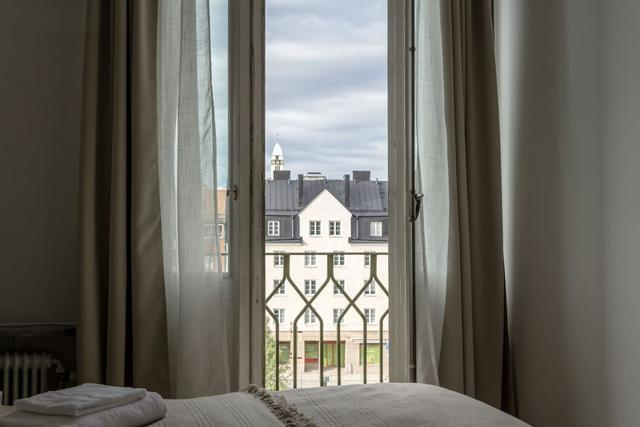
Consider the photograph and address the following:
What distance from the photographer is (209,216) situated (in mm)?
2725

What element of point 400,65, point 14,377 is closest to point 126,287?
point 14,377

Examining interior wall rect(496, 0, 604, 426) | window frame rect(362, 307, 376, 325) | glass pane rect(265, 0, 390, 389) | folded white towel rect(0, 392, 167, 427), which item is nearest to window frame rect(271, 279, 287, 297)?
glass pane rect(265, 0, 390, 389)

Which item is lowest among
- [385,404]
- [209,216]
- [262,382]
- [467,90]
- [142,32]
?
[262,382]

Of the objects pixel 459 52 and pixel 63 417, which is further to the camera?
pixel 459 52

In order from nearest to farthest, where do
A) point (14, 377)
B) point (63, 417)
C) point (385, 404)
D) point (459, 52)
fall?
point (63, 417) < point (385, 404) < point (14, 377) < point (459, 52)

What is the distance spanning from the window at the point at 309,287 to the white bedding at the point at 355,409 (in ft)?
5.11

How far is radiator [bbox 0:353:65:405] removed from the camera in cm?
264

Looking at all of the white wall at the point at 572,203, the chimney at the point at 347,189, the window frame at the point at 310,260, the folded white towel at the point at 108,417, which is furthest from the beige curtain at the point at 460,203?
the folded white towel at the point at 108,417

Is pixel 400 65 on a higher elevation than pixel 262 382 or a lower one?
higher

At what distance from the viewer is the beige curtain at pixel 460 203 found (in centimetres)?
286

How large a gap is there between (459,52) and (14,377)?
7.34 ft

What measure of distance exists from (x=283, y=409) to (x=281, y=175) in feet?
5.10

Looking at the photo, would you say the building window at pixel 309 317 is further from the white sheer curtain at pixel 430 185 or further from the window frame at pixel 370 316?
the white sheer curtain at pixel 430 185

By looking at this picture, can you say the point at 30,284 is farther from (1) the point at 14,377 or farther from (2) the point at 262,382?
(2) the point at 262,382
